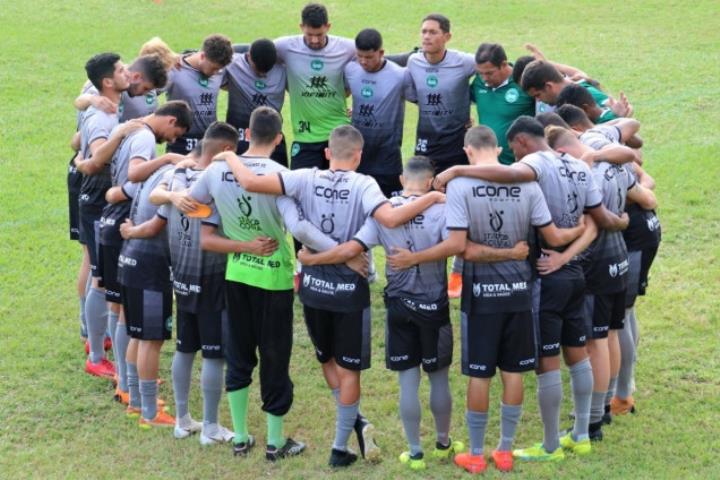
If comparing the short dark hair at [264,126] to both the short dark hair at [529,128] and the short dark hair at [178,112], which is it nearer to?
the short dark hair at [178,112]

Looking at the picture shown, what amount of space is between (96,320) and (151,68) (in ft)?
8.25

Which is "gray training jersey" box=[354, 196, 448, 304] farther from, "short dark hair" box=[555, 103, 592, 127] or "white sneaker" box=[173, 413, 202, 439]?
"white sneaker" box=[173, 413, 202, 439]

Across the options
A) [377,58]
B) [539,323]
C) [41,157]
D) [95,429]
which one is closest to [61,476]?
[95,429]

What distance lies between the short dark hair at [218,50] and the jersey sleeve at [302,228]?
354cm

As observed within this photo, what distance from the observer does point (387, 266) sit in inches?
309

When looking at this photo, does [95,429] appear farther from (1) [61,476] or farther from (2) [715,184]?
(2) [715,184]

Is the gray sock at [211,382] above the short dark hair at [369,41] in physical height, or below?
below

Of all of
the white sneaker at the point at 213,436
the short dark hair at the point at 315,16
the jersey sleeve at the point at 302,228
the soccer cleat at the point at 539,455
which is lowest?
the white sneaker at the point at 213,436

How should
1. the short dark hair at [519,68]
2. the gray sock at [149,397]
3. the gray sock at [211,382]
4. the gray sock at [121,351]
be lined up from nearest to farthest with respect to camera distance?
1. the gray sock at [211,382]
2. the gray sock at [149,397]
3. the gray sock at [121,351]
4. the short dark hair at [519,68]

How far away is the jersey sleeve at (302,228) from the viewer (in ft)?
25.0

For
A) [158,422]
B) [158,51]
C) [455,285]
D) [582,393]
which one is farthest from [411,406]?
[158,51]

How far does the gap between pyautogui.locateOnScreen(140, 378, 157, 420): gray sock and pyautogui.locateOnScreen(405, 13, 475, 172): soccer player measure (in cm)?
Answer: 436

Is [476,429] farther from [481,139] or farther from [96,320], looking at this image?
[96,320]

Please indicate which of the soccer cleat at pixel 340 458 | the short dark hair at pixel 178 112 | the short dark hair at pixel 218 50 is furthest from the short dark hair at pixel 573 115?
the short dark hair at pixel 218 50
